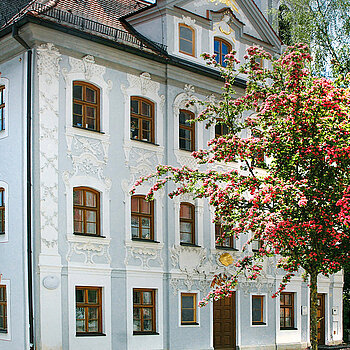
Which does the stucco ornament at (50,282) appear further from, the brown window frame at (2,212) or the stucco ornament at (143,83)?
the stucco ornament at (143,83)

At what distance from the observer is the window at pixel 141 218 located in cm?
2314

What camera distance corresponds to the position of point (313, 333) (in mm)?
20188

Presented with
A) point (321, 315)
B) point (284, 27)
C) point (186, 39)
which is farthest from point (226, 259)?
point (284, 27)

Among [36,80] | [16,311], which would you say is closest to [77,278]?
[16,311]

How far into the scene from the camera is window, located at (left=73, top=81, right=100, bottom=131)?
21.9 metres

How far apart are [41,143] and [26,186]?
125 cm

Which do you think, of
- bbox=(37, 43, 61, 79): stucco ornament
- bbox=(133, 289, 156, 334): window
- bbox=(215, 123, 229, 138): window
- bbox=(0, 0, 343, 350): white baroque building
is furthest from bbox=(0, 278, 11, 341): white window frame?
bbox=(215, 123, 229, 138): window

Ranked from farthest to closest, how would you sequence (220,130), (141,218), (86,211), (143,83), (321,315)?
(321,315) < (220,130) < (143,83) < (141,218) < (86,211)

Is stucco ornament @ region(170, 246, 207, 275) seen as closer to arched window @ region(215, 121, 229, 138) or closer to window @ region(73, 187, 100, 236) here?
window @ region(73, 187, 100, 236)

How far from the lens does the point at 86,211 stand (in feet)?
71.4

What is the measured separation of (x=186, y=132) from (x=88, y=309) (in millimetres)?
7172

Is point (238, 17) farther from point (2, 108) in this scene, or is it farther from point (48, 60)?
point (2, 108)

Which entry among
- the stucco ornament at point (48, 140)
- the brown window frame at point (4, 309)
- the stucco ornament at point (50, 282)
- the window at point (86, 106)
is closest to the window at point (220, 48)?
the window at point (86, 106)

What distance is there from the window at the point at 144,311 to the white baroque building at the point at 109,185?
43mm
